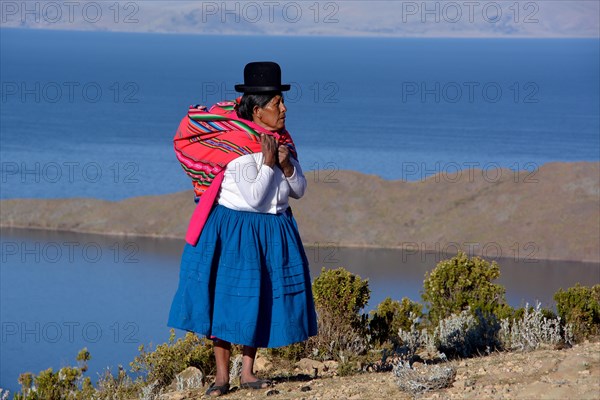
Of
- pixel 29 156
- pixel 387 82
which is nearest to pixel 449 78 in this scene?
pixel 387 82

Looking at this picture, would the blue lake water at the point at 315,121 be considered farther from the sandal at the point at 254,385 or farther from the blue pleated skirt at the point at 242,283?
the blue pleated skirt at the point at 242,283

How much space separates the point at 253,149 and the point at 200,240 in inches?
23.8

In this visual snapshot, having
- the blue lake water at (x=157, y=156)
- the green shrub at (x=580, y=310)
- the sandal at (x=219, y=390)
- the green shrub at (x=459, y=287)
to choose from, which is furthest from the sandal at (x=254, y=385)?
the blue lake water at (x=157, y=156)

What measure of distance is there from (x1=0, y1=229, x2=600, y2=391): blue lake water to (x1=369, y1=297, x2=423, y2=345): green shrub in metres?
2.49

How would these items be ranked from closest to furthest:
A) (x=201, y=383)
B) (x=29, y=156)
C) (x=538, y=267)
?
(x=201, y=383)
(x=538, y=267)
(x=29, y=156)

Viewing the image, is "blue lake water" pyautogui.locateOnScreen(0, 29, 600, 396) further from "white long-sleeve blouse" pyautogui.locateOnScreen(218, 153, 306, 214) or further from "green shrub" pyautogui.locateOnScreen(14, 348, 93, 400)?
A: "white long-sleeve blouse" pyautogui.locateOnScreen(218, 153, 306, 214)

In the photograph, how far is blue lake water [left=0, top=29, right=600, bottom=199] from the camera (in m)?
30.2

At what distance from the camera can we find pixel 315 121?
4984 centimetres

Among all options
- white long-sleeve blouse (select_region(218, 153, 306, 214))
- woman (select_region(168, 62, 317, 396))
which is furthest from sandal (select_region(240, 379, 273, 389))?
white long-sleeve blouse (select_region(218, 153, 306, 214))

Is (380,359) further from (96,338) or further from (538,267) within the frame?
(538,267)

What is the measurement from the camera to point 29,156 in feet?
116

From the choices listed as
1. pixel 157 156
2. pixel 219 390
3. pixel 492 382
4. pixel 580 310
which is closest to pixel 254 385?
pixel 219 390

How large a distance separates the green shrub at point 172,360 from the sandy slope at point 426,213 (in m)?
11.3

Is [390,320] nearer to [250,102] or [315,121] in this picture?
[250,102]
